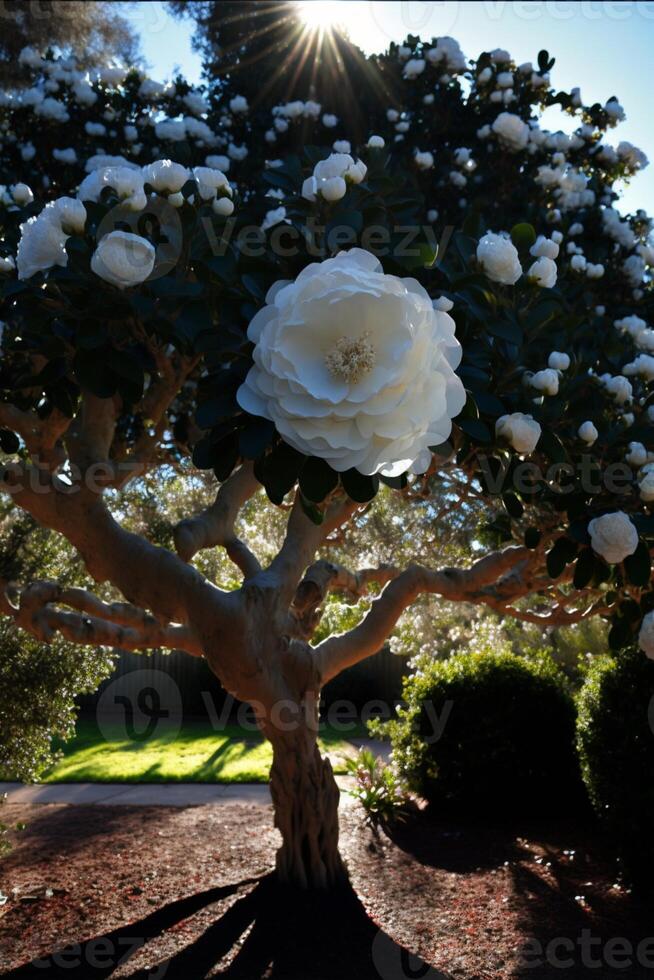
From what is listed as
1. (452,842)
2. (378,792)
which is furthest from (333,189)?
(378,792)

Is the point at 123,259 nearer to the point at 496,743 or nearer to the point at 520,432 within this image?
the point at 520,432

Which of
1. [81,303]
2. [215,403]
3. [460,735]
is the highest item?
[81,303]

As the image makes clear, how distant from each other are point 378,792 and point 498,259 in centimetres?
576

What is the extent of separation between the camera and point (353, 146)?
256 inches

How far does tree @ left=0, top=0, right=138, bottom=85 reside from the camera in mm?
6391

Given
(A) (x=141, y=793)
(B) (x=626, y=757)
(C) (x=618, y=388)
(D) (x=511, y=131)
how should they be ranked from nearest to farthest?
(C) (x=618, y=388), (B) (x=626, y=757), (D) (x=511, y=131), (A) (x=141, y=793)

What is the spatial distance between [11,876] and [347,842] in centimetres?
239

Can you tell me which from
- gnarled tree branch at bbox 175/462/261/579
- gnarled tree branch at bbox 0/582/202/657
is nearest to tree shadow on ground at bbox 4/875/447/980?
gnarled tree branch at bbox 0/582/202/657

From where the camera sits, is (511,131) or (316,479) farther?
(511,131)

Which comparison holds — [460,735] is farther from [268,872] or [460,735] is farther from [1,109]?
[1,109]

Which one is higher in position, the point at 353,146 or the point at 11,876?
the point at 353,146

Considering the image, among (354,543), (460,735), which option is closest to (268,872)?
(460,735)

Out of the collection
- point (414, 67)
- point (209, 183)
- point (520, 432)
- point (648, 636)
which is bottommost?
point (648, 636)

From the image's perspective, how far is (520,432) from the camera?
8.71 ft
